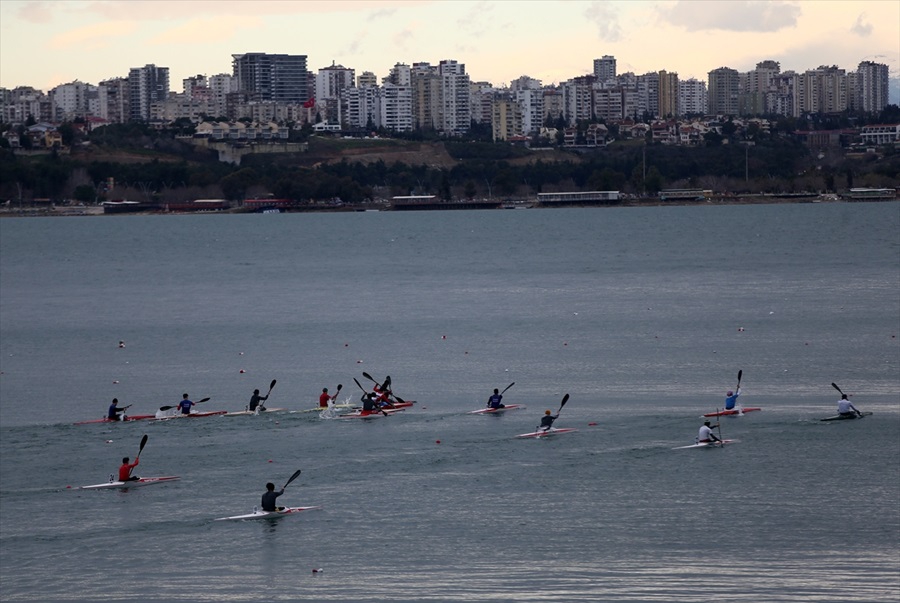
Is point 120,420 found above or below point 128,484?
above

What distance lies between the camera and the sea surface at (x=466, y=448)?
24.5 m

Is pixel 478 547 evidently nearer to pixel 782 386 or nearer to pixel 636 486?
pixel 636 486

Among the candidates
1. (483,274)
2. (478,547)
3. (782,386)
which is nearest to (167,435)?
(478,547)

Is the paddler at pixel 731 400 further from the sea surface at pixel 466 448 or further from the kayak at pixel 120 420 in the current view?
the kayak at pixel 120 420

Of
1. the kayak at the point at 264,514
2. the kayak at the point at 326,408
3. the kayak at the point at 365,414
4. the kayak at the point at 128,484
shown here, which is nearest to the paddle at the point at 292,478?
the kayak at the point at 264,514

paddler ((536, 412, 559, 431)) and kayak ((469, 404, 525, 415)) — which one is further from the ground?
paddler ((536, 412, 559, 431))

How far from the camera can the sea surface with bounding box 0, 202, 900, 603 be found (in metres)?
24.5

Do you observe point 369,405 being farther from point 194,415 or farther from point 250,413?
point 194,415

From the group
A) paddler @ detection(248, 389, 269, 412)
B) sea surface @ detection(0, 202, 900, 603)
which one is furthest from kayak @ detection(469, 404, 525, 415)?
paddler @ detection(248, 389, 269, 412)

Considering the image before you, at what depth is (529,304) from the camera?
233 ft

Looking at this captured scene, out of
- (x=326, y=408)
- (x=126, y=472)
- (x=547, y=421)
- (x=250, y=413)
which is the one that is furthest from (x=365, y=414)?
(x=126, y=472)

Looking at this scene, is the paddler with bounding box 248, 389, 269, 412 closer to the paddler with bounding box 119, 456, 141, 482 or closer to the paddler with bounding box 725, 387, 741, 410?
the paddler with bounding box 119, 456, 141, 482

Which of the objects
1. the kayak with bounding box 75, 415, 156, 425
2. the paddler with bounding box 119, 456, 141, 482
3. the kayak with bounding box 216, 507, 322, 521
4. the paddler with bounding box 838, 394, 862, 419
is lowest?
the kayak with bounding box 216, 507, 322, 521

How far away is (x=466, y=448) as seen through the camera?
109 ft
